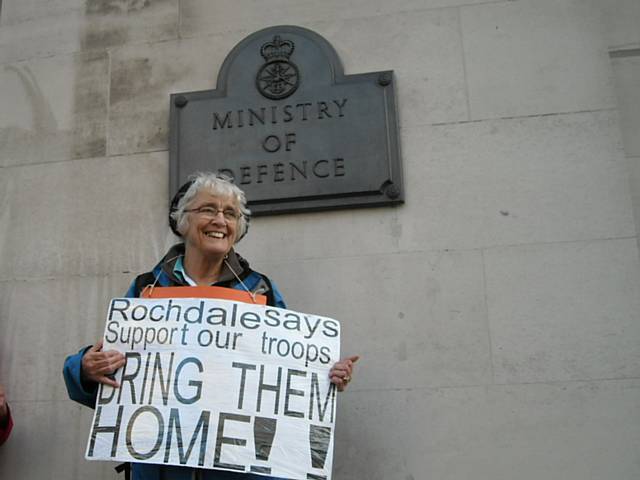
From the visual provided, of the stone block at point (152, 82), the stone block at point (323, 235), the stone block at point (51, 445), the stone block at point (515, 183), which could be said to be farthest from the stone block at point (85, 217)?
the stone block at point (515, 183)

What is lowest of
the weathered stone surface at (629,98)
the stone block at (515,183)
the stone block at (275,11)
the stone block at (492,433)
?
the stone block at (492,433)

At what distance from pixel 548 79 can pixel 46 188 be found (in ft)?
10.1

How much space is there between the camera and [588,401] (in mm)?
3941

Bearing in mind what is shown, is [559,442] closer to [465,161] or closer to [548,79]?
[465,161]

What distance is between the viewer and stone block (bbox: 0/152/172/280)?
4.61 meters

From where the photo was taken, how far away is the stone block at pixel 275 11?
476 cm

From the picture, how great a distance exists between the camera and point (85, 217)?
4727 mm

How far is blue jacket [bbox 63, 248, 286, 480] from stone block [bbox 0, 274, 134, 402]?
2.75 ft

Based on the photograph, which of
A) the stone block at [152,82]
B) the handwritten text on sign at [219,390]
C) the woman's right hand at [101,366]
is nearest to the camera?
the handwritten text on sign at [219,390]

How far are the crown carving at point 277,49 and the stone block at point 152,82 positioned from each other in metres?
0.25

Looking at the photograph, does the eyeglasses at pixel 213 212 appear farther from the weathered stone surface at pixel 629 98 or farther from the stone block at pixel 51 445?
the weathered stone surface at pixel 629 98

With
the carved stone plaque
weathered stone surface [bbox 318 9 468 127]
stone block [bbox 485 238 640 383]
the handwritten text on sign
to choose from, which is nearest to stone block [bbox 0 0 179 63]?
the carved stone plaque

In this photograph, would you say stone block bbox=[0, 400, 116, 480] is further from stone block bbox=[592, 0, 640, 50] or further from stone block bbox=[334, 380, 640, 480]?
stone block bbox=[592, 0, 640, 50]

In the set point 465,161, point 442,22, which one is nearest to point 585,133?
point 465,161
